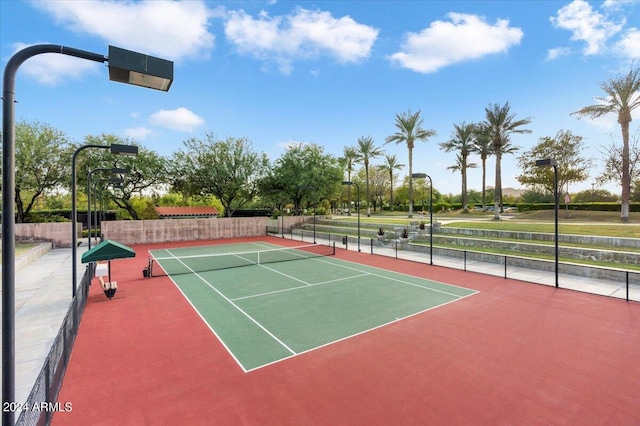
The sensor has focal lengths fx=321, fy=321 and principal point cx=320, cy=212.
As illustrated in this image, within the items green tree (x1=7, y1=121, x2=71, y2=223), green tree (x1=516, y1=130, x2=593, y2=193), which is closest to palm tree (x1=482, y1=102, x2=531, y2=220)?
green tree (x1=516, y1=130, x2=593, y2=193)

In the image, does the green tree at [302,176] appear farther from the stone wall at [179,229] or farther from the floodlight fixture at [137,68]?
the floodlight fixture at [137,68]

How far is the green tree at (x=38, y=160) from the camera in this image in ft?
99.8

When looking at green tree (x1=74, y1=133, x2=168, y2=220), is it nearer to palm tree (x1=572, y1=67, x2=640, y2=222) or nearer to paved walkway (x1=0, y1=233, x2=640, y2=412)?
paved walkway (x1=0, y1=233, x2=640, y2=412)

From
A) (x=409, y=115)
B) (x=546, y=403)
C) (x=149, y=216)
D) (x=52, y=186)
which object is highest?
(x=409, y=115)

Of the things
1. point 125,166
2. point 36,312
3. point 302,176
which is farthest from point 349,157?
point 36,312

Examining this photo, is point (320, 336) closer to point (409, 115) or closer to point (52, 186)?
point (52, 186)

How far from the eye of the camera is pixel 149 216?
42625 mm

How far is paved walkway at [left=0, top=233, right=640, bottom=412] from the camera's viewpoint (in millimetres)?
8263

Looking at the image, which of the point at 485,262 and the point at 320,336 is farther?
the point at 485,262

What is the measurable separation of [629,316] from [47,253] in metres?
36.1

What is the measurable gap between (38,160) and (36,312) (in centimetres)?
2765

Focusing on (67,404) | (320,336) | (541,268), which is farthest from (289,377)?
(541,268)

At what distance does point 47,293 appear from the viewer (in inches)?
561

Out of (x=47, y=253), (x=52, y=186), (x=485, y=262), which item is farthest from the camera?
(x=52, y=186)
